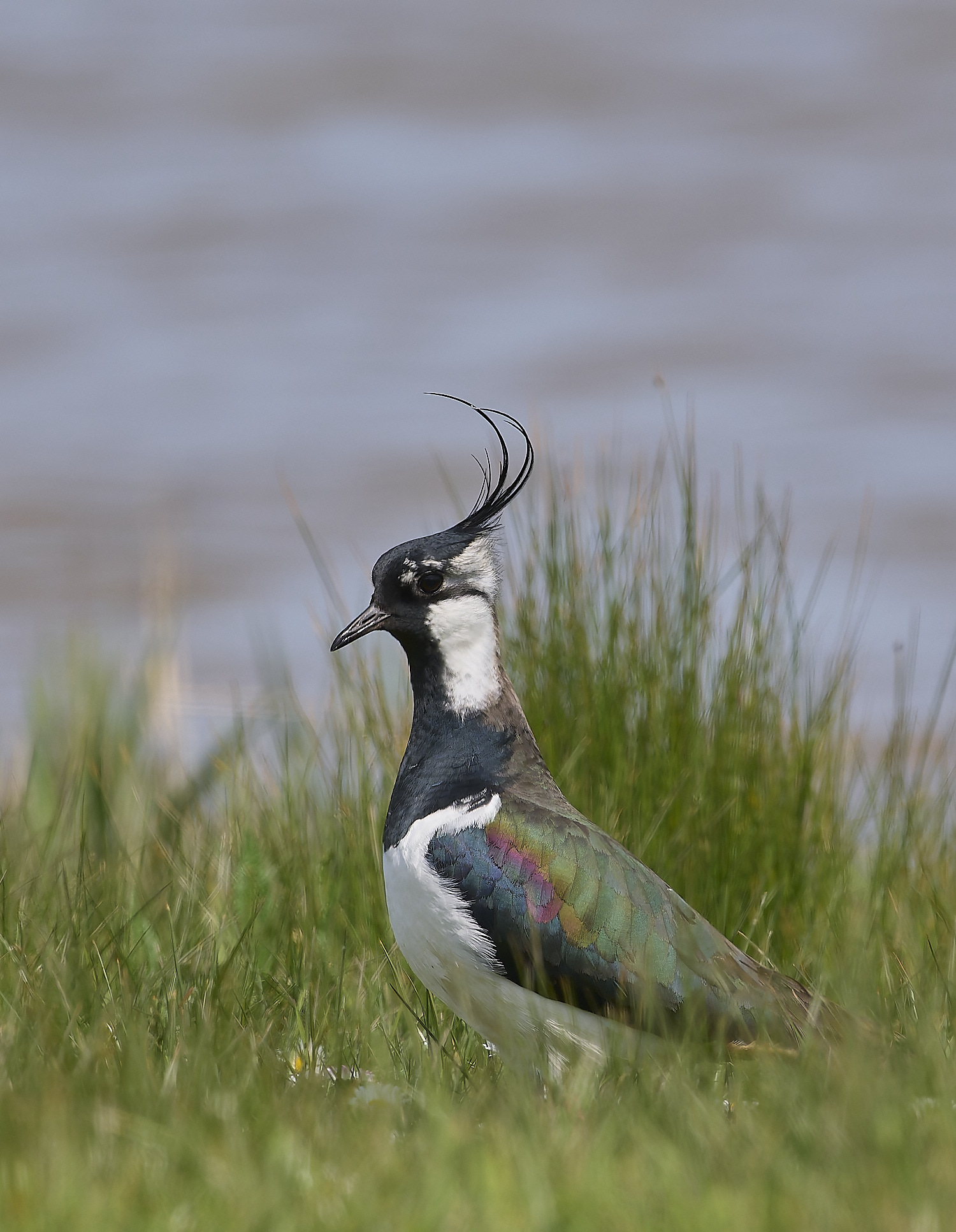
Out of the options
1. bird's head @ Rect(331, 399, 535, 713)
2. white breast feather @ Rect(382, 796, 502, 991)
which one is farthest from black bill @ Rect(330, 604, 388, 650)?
white breast feather @ Rect(382, 796, 502, 991)

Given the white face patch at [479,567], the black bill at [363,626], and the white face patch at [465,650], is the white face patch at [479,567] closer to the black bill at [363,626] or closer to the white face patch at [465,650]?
the white face patch at [465,650]

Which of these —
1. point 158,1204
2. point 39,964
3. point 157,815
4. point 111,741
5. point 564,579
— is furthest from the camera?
point 111,741

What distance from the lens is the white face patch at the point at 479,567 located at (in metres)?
3.96

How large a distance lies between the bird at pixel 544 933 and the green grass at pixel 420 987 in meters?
0.16

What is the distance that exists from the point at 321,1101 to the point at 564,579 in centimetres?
253

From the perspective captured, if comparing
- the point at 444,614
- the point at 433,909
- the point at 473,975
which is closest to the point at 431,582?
the point at 444,614

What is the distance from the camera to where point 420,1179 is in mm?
2572

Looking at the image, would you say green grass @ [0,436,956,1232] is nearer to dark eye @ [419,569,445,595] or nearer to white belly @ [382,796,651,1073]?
white belly @ [382,796,651,1073]

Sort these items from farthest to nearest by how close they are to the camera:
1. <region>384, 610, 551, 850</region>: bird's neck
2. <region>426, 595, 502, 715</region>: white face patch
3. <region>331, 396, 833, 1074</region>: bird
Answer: <region>426, 595, 502, 715</region>: white face patch < <region>384, 610, 551, 850</region>: bird's neck < <region>331, 396, 833, 1074</region>: bird

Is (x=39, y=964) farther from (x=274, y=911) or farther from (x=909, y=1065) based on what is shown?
(x=909, y=1065)

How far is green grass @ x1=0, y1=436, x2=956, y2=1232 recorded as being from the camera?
2.51 metres

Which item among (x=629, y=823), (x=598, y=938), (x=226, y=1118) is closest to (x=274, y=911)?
(x=629, y=823)

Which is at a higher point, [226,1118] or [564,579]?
[564,579]

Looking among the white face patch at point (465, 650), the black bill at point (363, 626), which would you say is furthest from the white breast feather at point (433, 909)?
the black bill at point (363, 626)
